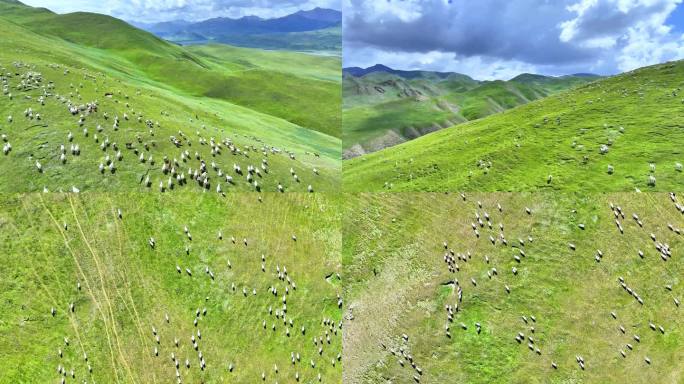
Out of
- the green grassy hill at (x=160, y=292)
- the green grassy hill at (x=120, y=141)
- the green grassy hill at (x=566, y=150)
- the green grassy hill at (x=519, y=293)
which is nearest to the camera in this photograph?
the green grassy hill at (x=160, y=292)

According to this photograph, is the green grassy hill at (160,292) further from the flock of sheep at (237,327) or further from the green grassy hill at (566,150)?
the green grassy hill at (566,150)

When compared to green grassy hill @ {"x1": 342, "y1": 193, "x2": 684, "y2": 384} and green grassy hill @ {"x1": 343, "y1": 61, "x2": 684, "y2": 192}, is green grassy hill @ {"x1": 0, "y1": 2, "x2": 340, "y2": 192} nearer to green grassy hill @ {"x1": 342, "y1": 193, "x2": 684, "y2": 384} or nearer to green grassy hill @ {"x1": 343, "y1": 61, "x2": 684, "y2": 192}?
green grassy hill @ {"x1": 343, "y1": 61, "x2": 684, "y2": 192}

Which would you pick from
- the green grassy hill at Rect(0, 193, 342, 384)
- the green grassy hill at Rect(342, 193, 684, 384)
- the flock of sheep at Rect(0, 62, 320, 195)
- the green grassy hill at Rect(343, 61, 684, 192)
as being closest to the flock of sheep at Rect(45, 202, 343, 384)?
the green grassy hill at Rect(0, 193, 342, 384)

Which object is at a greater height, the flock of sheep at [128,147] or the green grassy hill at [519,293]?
the flock of sheep at [128,147]

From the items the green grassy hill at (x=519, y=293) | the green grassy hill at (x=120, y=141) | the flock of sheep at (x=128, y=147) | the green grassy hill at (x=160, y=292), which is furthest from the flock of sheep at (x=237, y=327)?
the flock of sheep at (x=128, y=147)

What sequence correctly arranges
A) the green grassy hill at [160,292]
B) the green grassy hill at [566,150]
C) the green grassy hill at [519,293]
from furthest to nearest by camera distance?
the green grassy hill at [566,150]
the green grassy hill at [519,293]
the green grassy hill at [160,292]

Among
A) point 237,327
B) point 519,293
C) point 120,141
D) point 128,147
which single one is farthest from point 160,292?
point 519,293
